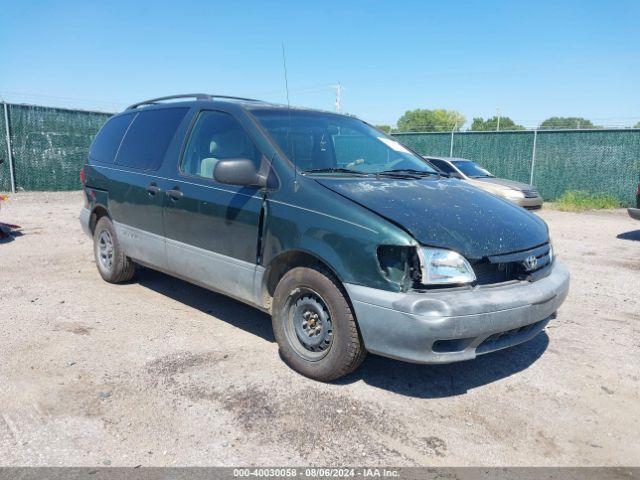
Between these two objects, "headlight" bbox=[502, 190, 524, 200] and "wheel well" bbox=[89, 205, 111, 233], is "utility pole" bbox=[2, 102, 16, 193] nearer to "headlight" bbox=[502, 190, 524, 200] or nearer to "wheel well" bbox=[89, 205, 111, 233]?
"wheel well" bbox=[89, 205, 111, 233]

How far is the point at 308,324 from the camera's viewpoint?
360cm

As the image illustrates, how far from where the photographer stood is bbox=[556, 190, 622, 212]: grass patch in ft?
49.8

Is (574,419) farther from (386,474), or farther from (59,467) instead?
(59,467)

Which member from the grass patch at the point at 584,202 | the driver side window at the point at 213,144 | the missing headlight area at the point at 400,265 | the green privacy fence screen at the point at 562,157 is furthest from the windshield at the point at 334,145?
the green privacy fence screen at the point at 562,157

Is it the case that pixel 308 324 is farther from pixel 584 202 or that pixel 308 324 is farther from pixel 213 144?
pixel 584 202

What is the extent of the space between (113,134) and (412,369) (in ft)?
13.4

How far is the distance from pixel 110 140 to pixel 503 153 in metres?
14.6

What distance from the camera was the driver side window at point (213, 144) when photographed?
13.4 ft

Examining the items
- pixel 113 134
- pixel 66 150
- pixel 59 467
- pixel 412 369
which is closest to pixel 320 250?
pixel 412 369

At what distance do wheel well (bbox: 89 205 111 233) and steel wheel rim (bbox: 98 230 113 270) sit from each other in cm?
22

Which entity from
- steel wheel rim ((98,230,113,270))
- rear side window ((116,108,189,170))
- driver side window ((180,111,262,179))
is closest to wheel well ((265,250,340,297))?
driver side window ((180,111,262,179))

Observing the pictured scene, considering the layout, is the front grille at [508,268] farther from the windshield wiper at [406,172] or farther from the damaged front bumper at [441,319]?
the windshield wiper at [406,172]

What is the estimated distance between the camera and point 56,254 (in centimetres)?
736

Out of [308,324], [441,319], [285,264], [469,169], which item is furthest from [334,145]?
[469,169]
